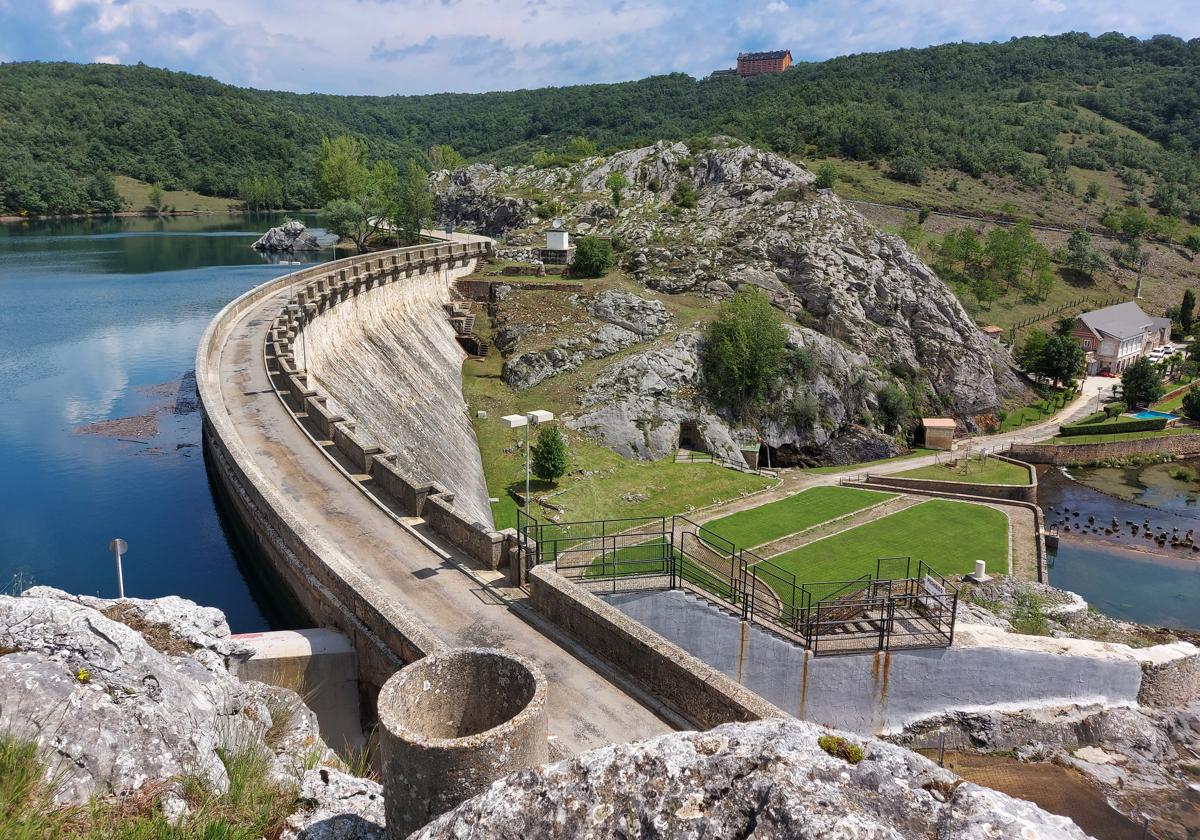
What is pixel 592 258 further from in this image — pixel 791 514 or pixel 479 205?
pixel 479 205

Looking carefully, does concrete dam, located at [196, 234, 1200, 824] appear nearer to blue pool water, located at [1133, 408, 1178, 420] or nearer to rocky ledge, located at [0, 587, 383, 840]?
rocky ledge, located at [0, 587, 383, 840]

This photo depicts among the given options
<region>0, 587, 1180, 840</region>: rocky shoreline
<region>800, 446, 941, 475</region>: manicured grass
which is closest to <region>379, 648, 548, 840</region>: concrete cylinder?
<region>0, 587, 1180, 840</region>: rocky shoreline

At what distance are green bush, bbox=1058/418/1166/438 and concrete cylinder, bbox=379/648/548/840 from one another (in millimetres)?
68617

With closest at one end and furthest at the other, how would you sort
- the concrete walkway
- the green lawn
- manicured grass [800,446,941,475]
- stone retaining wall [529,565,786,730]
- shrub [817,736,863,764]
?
1. shrub [817,736,863,764]
2. stone retaining wall [529,565,786,730]
3. the concrete walkway
4. the green lawn
5. manicured grass [800,446,941,475]

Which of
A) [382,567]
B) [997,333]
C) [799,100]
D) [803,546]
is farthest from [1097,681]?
[799,100]

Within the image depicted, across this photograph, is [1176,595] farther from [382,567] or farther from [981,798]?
[981,798]

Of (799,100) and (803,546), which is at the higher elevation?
(799,100)

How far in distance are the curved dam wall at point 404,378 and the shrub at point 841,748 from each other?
89.3 feet

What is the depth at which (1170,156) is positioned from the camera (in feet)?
483

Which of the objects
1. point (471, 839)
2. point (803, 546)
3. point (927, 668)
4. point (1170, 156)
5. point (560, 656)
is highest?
point (1170, 156)

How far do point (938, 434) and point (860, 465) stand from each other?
33.9ft

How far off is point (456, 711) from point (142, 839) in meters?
3.18

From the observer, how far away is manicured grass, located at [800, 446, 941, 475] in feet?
176

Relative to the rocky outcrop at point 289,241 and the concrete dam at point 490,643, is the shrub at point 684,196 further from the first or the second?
the concrete dam at point 490,643
